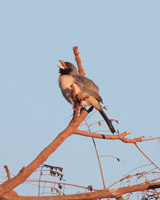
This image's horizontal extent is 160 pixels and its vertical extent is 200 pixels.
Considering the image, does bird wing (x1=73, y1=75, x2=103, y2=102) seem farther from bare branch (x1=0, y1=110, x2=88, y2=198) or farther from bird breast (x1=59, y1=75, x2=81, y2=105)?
bare branch (x1=0, y1=110, x2=88, y2=198)

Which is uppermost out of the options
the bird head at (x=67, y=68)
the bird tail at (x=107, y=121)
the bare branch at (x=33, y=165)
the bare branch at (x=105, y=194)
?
the bird head at (x=67, y=68)

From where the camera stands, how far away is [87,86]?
6.17 metres

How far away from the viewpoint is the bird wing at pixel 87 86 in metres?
6.13

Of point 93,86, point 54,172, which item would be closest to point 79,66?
point 93,86

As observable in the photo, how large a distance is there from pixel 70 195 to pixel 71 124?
34.7 inches

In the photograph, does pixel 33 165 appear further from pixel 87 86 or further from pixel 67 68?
pixel 67 68

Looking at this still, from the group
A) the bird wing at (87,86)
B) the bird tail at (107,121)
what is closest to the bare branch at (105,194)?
the bird tail at (107,121)

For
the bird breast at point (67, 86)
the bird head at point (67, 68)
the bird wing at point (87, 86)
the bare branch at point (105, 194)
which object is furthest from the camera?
the bird head at point (67, 68)

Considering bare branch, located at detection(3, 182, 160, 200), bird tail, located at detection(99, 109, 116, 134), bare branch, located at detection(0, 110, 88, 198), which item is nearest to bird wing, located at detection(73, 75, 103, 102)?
bird tail, located at detection(99, 109, 116, 134)

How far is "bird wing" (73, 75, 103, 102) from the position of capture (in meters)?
6.13

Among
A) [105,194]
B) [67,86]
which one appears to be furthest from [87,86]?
[105,194]

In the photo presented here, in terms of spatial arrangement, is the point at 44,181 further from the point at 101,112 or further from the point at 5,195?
the point at 101,112

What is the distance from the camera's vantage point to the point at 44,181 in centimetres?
370

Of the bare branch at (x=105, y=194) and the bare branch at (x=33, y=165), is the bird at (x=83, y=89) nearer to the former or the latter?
the bare branch at (x=33, y=165)
